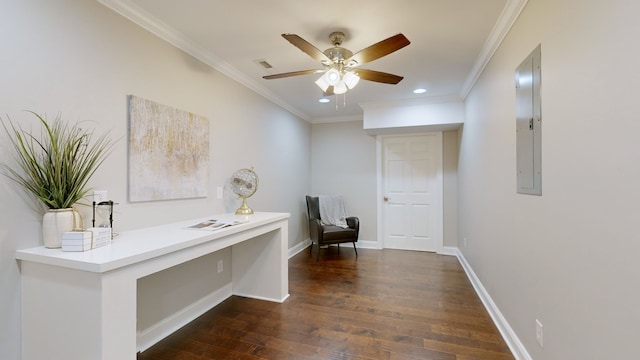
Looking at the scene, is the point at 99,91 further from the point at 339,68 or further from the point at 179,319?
the point at 179,319

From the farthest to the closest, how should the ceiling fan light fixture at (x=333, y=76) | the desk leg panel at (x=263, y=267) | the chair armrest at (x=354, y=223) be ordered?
the chair armrest at (x=354, y=223) → the desk leg panel at (x=263, y=267) → the ceiling fan light fixture at (x=333, y=76)

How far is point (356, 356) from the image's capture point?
1.86 metres

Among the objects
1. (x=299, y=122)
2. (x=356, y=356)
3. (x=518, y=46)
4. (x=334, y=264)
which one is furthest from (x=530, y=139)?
(x=299, y=122)

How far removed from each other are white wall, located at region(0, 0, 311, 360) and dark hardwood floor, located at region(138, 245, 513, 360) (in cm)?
40

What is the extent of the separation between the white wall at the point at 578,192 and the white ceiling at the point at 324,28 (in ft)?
1.12

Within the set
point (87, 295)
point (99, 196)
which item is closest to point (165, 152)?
point (99, 196)

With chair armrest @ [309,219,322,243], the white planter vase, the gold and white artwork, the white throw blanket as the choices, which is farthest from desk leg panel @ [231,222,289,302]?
the white throw blanket

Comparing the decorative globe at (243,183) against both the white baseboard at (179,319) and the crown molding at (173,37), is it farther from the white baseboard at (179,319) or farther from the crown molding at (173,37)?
the crown molding at (173,37)

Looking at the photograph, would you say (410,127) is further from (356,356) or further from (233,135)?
(356,356)

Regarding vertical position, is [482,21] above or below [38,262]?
above

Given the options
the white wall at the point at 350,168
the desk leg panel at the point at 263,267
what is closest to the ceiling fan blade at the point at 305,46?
the desk leg panel at the point at 263,267

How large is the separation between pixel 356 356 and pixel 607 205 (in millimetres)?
1621

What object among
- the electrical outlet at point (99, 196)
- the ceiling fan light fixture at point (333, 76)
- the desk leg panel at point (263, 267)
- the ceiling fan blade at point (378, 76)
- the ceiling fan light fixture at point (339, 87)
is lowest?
the desk leg panel at point (263, 267)

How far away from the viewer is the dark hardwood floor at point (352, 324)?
6.23ft
